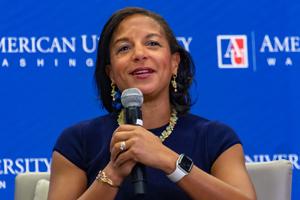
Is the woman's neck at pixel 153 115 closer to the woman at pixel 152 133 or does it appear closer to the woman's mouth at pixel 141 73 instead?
the woman at pixel 152 133

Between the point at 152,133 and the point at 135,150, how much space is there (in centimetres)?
15

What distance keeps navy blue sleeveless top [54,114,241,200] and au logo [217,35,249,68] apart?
951 millimetres

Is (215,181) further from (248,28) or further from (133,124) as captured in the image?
(248,28)

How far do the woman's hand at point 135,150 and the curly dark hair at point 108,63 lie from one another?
407 millimetres

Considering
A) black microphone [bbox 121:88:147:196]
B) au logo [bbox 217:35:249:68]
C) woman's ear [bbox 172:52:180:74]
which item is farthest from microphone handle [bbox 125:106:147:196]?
au logo [bbox 217:35:249:68]

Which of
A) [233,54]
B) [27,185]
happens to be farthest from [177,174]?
[233,54]

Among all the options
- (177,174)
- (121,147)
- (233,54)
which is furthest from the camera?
(233,54)

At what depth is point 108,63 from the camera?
196 cm

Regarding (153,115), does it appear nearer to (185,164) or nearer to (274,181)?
(185,164)

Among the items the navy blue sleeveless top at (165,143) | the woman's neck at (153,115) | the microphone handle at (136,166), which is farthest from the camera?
the woman's neck at (153,115)

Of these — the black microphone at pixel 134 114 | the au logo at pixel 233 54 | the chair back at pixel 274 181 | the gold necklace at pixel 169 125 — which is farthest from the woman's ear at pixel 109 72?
the au logo at pixel 233 54

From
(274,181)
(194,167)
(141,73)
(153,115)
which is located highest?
(141,73)

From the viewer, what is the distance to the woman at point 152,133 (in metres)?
1.65

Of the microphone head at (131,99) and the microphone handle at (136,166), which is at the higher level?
the microphone head at (131,99)
